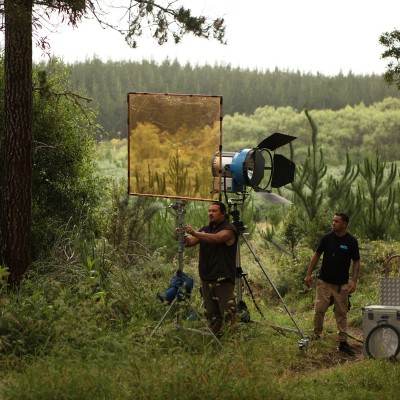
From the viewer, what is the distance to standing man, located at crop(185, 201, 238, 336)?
9.93 meters

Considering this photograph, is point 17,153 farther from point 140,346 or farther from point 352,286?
point 352,286

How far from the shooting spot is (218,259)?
9.95 m

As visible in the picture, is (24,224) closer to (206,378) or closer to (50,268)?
(50,268)

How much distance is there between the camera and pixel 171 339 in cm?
866

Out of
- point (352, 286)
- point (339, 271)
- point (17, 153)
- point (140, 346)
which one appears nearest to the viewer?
point (140, 346)

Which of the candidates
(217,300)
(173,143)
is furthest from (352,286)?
(173,143)

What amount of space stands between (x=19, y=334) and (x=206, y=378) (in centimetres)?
271

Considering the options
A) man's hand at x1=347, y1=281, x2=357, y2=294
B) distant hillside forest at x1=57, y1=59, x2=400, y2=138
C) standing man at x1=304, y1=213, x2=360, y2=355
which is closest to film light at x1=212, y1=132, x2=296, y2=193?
standing man at x1=304, y1=213, x2=360, y2=355

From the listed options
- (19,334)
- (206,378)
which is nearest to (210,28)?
(19,334)

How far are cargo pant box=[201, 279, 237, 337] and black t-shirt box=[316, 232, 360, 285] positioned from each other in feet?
4.86

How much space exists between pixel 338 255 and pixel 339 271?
0.67 ft

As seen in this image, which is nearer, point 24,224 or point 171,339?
point 171,339

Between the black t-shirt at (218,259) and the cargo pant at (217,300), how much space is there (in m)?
0.09

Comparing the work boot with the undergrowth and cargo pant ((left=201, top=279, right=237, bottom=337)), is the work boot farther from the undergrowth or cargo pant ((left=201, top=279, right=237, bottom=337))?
cargo pant ((left=201, top=279, right=237, bottom=337))
